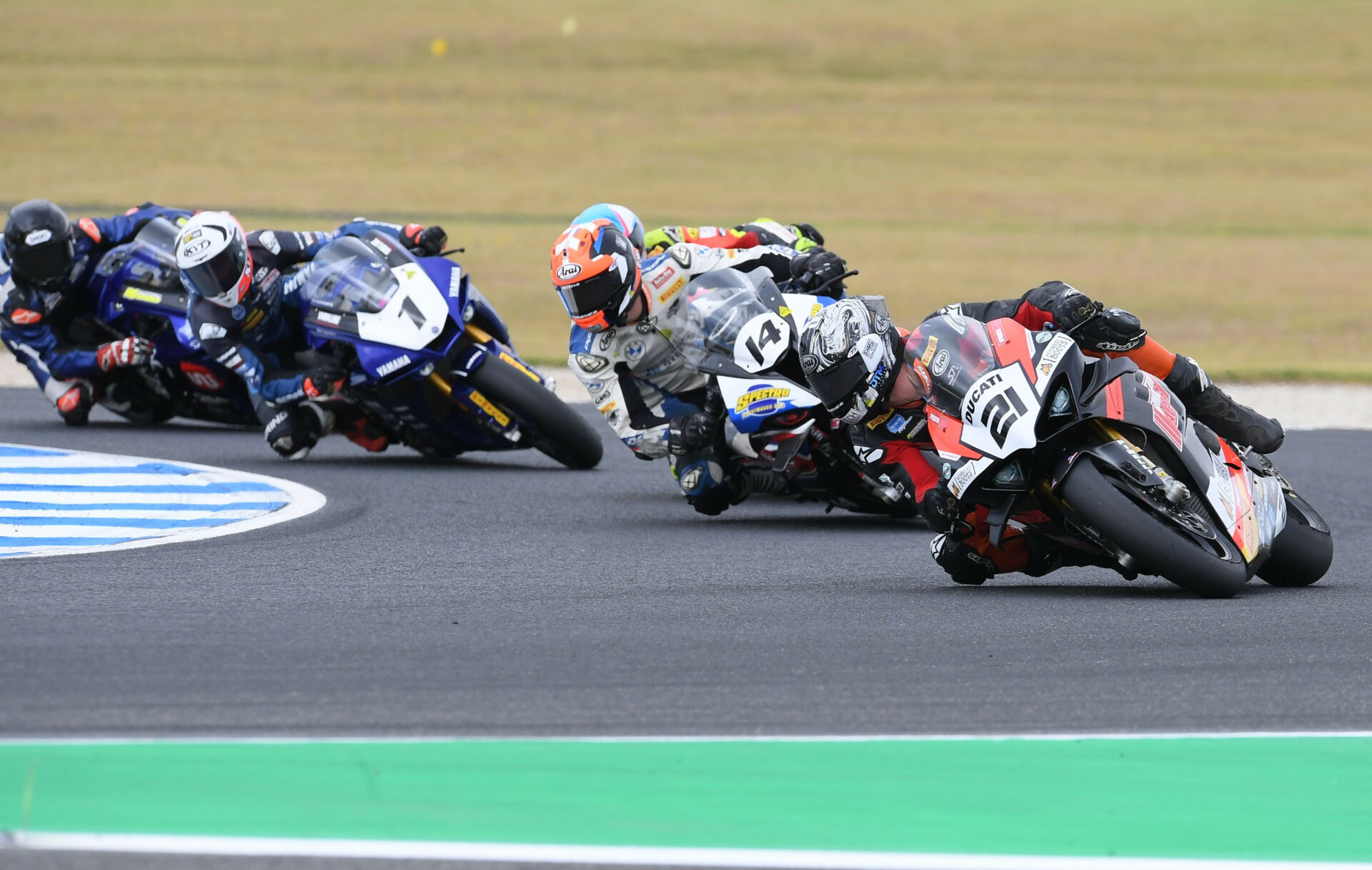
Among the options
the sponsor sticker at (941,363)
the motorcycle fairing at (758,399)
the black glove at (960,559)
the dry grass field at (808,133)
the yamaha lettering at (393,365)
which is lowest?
the dry grass field at (808,133)

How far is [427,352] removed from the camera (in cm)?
1077

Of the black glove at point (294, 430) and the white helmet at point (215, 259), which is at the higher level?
the white helmet at point (215, 259)

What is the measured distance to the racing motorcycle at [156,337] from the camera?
1266 centimetres

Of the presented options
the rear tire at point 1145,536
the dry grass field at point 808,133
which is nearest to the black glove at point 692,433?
the rear tire at point 1145,536

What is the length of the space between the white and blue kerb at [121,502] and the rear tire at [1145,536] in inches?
158

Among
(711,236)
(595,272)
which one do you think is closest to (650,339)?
(595,272)

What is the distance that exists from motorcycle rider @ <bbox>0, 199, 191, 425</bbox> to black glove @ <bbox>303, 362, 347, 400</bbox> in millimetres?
2080

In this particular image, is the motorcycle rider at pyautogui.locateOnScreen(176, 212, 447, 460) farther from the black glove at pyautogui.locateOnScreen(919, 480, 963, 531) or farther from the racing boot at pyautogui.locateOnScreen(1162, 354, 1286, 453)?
the racing boot at pyautogui.locateOnScreen(1162, 354, 1286, 453)

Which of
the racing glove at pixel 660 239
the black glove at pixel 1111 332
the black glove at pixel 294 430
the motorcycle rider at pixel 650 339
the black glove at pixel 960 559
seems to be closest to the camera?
the black glove at pixel 1111 332

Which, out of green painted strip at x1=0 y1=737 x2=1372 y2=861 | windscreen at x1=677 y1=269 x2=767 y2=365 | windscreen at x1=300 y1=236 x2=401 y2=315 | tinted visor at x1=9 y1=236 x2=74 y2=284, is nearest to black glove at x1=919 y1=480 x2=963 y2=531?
green painted strip at x1=0 y1=737 x2=1372 y2=861

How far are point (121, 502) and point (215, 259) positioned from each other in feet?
7.26

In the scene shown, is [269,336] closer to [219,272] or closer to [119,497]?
[219,272]

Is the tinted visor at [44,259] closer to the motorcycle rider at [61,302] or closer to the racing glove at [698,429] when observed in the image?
the motorcycle rider at [61,302]

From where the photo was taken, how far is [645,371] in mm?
9867
